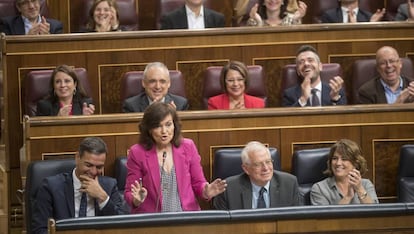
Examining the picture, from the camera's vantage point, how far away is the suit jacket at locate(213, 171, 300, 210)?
319cm

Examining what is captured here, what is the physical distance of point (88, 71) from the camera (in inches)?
159

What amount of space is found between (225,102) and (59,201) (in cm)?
90

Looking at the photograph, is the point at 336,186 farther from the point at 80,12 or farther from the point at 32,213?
the point at 80,12

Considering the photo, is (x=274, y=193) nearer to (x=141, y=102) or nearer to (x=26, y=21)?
(x=141, y=102)

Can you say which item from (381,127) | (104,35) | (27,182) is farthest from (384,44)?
(27,182)

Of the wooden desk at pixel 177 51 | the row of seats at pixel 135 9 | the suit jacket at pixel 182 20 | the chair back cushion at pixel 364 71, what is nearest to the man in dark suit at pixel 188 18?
the suit jacket at pixel 182 20

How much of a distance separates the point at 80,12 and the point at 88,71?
0.71 metres

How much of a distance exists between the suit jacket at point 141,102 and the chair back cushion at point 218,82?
19 centimetres

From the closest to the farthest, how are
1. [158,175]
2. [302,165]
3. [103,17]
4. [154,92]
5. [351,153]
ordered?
1. [158,175]
2. [351,153]
3. [302,165]
4. [154,92]
5. [103,17]

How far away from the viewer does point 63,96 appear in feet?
12.3

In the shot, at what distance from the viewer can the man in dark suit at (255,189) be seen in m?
3.18

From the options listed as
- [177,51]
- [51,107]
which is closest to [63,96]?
[51,107]

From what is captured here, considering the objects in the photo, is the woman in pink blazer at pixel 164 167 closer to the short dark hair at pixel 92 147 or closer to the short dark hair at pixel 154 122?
the short dark hair at pixel 154 122

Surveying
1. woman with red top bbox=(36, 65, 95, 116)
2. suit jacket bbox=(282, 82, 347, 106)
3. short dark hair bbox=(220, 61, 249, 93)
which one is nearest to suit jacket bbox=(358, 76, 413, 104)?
suit jacket bbox=(282, 82, 347, 106)
